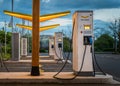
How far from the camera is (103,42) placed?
4245 inches

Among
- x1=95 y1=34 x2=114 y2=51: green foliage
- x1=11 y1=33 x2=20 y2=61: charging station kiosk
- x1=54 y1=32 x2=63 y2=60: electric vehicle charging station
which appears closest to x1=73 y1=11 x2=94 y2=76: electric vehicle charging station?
x1=11 y1=33 x2=20 y2=61: charging station kiosk

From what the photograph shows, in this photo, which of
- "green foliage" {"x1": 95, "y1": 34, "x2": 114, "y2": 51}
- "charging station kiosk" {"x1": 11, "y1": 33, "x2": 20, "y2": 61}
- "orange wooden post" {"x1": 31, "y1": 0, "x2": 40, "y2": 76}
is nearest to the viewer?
"orange wooden post" {"x1": 31, "y1": 0, "x2": 40, "y2": 76}

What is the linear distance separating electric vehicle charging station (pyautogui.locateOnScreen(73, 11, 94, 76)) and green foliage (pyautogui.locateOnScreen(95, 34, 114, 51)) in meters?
90.7

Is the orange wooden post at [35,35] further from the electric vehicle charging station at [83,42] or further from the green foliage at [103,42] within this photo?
the green foliage at [103,42]

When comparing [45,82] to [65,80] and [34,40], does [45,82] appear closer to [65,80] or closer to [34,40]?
[65,80]

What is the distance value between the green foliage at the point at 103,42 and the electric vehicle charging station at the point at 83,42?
9075 centimetres

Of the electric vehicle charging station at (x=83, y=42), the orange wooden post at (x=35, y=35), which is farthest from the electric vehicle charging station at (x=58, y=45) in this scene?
the electric vehicle charging station at (x=83, y=42)

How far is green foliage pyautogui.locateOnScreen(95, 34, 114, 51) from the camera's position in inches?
4242

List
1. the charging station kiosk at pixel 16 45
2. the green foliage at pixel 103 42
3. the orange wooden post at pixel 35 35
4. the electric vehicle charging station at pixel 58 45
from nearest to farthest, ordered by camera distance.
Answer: the orange wooden post at pixel 35 35
the charging station kiosk at pixel 16 45
the electric vehicle charging station at pixel 58 45
the green foliage at pixel 103 42

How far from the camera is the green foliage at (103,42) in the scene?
354ft

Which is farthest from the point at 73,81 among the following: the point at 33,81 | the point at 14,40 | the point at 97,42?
the point at 97,42

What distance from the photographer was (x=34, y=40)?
16.9m

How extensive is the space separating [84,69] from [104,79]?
979 mm

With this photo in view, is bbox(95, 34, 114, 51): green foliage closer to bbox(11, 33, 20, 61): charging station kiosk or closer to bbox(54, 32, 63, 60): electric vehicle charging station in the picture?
bbox(54, 32, 63, 60): electric vehicle charging station
